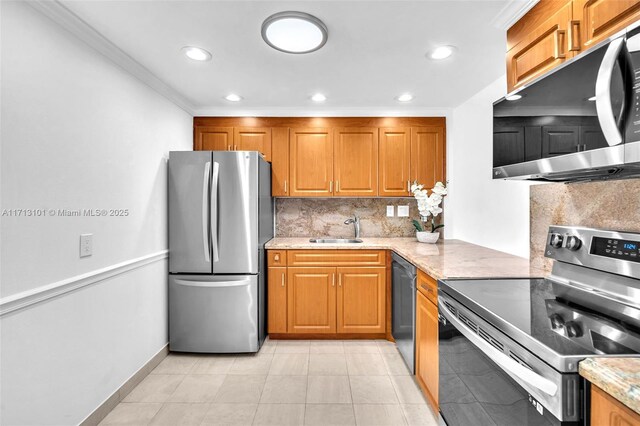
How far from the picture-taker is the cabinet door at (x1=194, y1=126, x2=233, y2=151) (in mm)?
3508

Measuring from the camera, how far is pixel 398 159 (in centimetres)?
353

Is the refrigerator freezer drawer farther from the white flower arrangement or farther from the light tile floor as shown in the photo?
the white flower arrangement

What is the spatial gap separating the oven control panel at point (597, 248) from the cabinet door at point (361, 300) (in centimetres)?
164

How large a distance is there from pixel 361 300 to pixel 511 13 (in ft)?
8.10

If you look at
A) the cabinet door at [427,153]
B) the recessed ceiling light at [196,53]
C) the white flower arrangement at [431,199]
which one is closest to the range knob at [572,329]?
the white flower arrangement at [431,199]

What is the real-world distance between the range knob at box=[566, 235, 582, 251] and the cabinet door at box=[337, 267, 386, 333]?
1718 millimetres

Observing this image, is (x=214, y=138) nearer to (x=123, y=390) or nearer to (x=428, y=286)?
(x=123, y=390)

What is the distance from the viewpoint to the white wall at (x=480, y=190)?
2416 millimetres

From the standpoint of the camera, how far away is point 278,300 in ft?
10.4

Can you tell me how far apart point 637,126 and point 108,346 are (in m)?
2.75

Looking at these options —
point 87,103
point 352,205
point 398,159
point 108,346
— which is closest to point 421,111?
point 398,159

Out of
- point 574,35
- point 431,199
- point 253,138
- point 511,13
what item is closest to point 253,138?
point 253,138

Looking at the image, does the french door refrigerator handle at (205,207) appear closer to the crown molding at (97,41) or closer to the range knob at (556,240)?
the crown molding at (97,41)

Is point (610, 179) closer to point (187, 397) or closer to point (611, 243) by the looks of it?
point (611, 243)
